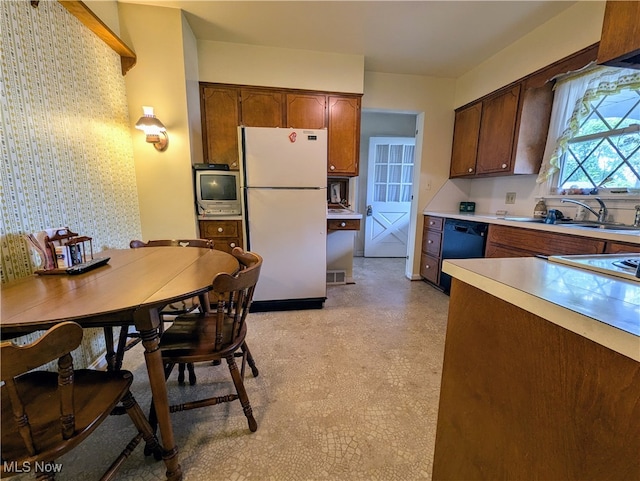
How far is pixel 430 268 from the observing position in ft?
11.1

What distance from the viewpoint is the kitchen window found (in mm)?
1975

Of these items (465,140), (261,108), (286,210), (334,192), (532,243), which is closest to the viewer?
(532,243)

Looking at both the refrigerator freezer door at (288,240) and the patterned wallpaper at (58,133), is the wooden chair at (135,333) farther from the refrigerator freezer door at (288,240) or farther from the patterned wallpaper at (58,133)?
the refrigerator freezer door at (288,240)

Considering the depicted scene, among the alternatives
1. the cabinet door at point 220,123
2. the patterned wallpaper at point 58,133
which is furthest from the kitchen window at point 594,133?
the patterned wallpaper at point 58,133

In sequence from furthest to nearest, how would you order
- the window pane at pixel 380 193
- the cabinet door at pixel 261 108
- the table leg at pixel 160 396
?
the window pane at pixel 380 193
the cabinet door at pixel 261 108
the table leg at pixel 160 396

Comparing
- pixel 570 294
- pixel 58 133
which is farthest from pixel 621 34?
pixel 58 133

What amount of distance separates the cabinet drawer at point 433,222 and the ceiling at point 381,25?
5.81ft

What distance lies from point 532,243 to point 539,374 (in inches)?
74.1

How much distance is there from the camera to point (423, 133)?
11.2 ft

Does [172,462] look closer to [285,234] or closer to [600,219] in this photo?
[285,234]

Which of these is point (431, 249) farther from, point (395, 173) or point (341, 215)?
point (395, 173)

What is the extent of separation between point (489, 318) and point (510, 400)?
0.65 ft

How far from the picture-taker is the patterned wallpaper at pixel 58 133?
127cm

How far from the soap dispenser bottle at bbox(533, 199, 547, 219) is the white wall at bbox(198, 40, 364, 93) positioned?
2183mm
